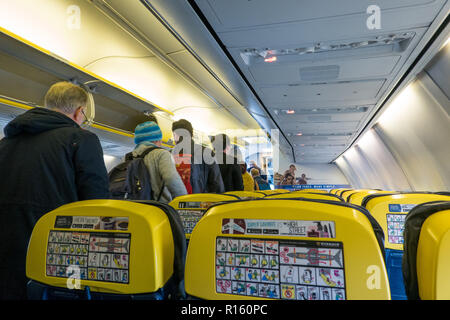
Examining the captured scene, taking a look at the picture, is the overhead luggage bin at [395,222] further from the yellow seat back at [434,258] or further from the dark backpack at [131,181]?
the dark backpack at [131,181]

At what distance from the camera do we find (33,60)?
10.5ft

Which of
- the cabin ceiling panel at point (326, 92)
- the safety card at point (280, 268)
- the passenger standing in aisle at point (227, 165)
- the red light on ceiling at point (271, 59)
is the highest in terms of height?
the cabin ceiling panel at point (326, 92)

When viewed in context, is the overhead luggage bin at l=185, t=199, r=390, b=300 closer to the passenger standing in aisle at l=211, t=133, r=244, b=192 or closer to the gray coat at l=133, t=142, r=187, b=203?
the gray coat at l=133, t=142, r=187, b=203

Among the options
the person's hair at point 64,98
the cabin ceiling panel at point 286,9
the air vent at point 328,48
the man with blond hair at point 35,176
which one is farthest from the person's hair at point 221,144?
the man with blond hair at point 35,176

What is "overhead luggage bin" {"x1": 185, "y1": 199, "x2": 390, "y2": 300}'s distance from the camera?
829 mm

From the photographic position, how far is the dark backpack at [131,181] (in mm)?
2391

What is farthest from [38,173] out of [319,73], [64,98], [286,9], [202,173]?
[319,73]

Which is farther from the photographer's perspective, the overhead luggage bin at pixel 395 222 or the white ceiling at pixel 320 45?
the white ceiling at pixel 320 45

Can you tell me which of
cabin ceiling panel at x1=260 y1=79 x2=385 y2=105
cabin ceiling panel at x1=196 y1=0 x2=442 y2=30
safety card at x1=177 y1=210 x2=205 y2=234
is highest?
cabin ceiling panel at x1=260 y1=79 x2=385 y2=105

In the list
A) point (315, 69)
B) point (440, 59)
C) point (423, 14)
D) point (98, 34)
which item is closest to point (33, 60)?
point (98, 34)

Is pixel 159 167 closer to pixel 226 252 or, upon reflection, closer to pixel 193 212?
pixel 193 212

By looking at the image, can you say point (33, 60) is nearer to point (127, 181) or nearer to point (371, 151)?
point (127, 181)

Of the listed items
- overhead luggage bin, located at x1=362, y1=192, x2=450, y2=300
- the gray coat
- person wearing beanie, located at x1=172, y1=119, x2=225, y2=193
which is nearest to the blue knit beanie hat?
the gray coat

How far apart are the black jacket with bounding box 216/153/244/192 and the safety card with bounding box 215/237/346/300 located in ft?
12.4
